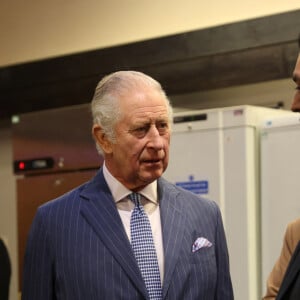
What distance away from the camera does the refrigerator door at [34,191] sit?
13.9ft

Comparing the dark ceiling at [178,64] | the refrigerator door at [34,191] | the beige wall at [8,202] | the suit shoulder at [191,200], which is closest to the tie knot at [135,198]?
the suit shoulder at [191,200]

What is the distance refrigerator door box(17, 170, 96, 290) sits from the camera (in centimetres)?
422

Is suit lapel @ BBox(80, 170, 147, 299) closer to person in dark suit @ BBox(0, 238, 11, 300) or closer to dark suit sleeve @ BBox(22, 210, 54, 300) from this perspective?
dark suit sleeve @ BBox(22, 210, 54, 300)

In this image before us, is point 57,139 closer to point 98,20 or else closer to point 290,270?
point 98,20

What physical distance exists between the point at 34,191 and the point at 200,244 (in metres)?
2.52

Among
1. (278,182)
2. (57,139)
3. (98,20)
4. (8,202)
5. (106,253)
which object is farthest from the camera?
(8,202)

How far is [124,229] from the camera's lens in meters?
1.93

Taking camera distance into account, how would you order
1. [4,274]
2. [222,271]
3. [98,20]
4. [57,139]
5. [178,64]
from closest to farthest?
[222,271] < [4,274] < [178,64] < [57,139] < [98,20]

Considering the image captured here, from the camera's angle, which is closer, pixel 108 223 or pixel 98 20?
pixel 108 223

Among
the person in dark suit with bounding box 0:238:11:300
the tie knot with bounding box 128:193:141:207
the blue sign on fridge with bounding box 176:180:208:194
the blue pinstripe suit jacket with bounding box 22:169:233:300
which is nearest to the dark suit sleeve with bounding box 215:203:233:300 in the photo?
the blue pinstripe suit jacket with bounding box 22:169:233:300

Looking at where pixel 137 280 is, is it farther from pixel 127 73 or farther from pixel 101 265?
pixel 127 73

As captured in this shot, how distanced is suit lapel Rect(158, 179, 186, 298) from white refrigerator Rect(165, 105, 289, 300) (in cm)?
129

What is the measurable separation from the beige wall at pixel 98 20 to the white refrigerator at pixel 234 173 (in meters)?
0.68

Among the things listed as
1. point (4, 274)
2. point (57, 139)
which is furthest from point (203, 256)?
point (57, 139)
